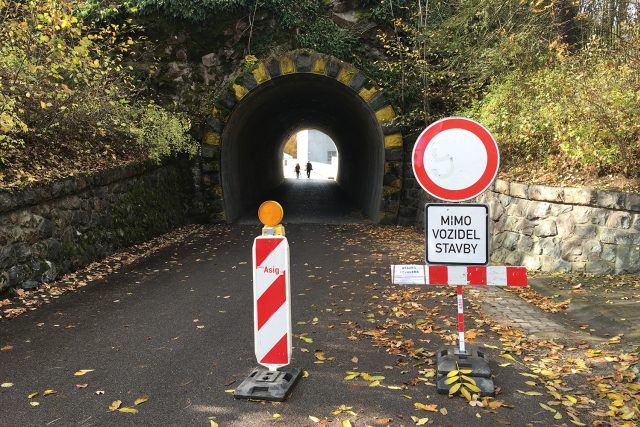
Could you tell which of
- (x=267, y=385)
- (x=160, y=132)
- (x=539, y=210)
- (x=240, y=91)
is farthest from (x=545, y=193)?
(x=160, y=132)

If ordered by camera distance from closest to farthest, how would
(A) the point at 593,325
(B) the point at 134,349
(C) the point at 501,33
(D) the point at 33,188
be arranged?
(B) the point at 134,349 → (A) the point at 593,325 → (D) the point at 33,188 → (C) the point at 501,33

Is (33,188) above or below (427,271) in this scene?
above

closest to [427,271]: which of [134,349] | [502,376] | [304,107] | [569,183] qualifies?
[502,376]

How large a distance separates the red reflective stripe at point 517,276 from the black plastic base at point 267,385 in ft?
6.37

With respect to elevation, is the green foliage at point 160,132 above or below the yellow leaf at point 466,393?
above

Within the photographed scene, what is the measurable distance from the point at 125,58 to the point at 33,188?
8.59 meters

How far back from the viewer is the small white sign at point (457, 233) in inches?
161

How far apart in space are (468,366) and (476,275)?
0.79 meters

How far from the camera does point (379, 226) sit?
1459 centimetres

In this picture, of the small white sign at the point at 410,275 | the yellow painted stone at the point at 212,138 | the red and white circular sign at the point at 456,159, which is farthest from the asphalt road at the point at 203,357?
the yellow painted stone at the point at 212,138

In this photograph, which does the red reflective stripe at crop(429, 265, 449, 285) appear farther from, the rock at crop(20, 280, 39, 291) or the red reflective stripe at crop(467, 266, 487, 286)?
the rock at crop(20, 280, 39, 291)

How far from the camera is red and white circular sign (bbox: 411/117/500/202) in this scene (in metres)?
4.05

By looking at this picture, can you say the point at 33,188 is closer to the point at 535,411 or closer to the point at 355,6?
the point at 535,411

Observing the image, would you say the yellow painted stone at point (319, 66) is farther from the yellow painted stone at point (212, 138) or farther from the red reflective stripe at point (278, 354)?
the red reflective stripe at point (278, 354)
